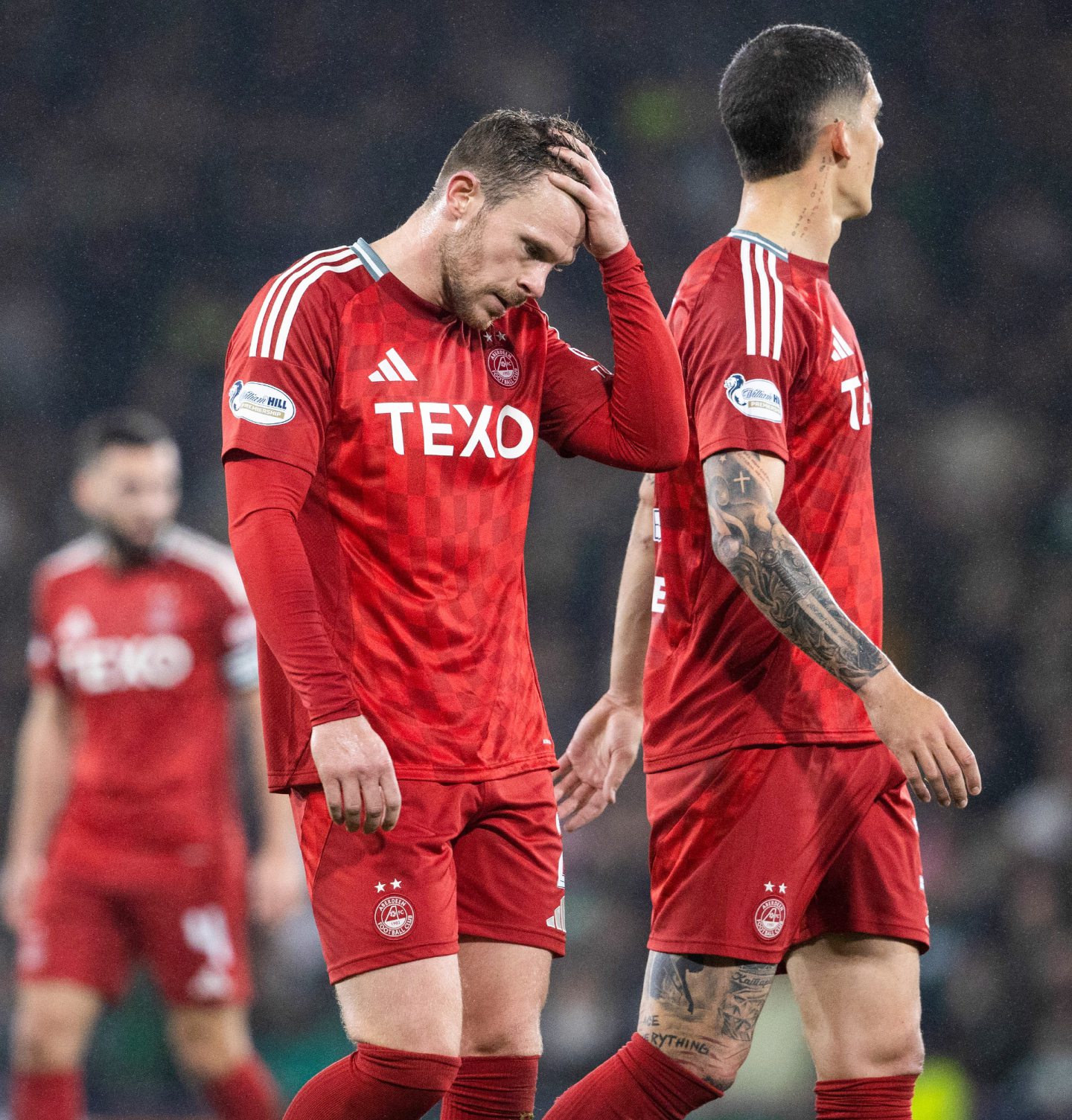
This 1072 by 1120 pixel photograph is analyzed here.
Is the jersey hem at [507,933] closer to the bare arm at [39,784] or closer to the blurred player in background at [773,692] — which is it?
the blurred player in background at [773,692]

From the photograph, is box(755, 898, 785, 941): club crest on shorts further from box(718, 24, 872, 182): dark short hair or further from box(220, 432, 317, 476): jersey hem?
box(718, 24, 872, 182): dark short hair

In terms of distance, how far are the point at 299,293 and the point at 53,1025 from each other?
3293 mm

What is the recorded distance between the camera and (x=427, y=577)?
2.58 meters

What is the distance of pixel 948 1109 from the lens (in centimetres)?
577

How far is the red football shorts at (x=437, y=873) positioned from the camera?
247 cm

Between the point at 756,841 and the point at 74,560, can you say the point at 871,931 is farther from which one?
the point at 74,560

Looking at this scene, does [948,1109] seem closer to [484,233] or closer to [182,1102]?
[182,1102]

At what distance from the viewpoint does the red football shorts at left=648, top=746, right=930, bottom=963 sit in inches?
108

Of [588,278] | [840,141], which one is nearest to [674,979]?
[840,141]

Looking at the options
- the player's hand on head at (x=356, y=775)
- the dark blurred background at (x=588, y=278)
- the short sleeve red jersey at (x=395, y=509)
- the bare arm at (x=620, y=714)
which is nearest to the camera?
the player's hand on head at (x=356, y=775)

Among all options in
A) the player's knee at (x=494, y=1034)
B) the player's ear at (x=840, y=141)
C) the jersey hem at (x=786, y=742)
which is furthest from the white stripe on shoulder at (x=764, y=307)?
the player's knee at (x=494, y=1034)

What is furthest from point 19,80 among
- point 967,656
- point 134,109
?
point 967,656

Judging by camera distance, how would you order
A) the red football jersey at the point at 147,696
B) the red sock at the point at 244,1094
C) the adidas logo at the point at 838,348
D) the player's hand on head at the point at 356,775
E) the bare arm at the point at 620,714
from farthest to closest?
the red football jersey at the point at 147,696
the red sock at the point at 244,1094
the bare arm at the point at 620,714
the adidas logo at the point at 838,348
the player's hand on head at the point at 356,775

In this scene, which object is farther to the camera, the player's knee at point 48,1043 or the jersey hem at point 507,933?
the player's knee at point 48,1043
